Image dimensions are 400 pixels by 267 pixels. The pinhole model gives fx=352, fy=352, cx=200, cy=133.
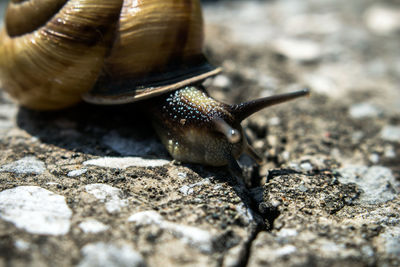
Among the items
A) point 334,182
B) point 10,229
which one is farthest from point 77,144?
point 334,182

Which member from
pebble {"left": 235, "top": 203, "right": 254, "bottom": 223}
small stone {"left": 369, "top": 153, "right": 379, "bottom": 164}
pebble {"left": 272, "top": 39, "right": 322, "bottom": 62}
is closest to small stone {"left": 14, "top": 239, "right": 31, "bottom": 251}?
pebble {"left": 235, "top": 203, "right": 254, "bottom": 223}

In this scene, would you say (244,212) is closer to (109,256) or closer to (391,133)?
(109,256)

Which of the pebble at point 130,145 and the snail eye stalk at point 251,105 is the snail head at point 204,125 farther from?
the pebble at point 130,145

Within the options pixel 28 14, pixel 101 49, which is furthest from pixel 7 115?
pixel 101 49

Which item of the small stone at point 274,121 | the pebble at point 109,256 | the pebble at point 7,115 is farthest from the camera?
the small stone at point 274,121

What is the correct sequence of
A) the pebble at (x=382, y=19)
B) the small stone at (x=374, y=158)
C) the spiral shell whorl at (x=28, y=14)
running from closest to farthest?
1. the spiral shell whorl at (x=28, y=14)
2. the small stone at (x=374, y=158)
3. the pebble at (x=382, y=19)

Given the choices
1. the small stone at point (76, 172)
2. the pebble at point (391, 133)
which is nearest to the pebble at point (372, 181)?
the pebble at point (391, 133)
